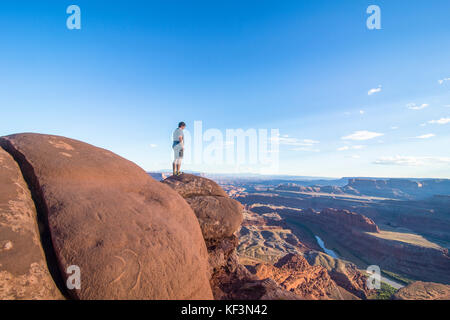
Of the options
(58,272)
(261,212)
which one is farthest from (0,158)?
(261,212)

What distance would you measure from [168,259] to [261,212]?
74663 mm

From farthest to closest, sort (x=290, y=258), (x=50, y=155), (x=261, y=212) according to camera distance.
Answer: (x=261, y=212) → (x=290, y=258) → (x=50, y=155)

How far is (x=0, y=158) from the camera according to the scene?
436 cm

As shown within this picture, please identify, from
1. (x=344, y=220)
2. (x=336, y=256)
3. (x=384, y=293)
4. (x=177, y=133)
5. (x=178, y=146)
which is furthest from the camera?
(x=344, y=220)

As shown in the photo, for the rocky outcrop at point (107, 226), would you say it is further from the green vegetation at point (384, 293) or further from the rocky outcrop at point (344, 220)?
the rocky outcrop at point (344, 220)

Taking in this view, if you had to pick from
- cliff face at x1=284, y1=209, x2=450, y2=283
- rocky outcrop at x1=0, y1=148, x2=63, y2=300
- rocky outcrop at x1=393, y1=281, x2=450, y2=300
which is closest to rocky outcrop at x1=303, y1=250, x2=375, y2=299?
rocky outcrop at x1=393, y1=281, x2=450, y2=300

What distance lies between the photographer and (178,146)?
10.4 meters

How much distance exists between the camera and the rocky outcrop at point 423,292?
2103cm

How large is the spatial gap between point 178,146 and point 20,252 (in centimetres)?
759

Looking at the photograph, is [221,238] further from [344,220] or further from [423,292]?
[344,220]

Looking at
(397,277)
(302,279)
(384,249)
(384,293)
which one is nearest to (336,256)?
(384,249)

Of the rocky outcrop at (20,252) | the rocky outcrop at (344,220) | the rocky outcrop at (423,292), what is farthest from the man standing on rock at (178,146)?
the rocky outcrop at (344,220)

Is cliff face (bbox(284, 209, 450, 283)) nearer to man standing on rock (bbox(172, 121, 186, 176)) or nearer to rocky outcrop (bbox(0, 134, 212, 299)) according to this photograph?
man standing on rock (bbox(172, 121, 186, 176))
